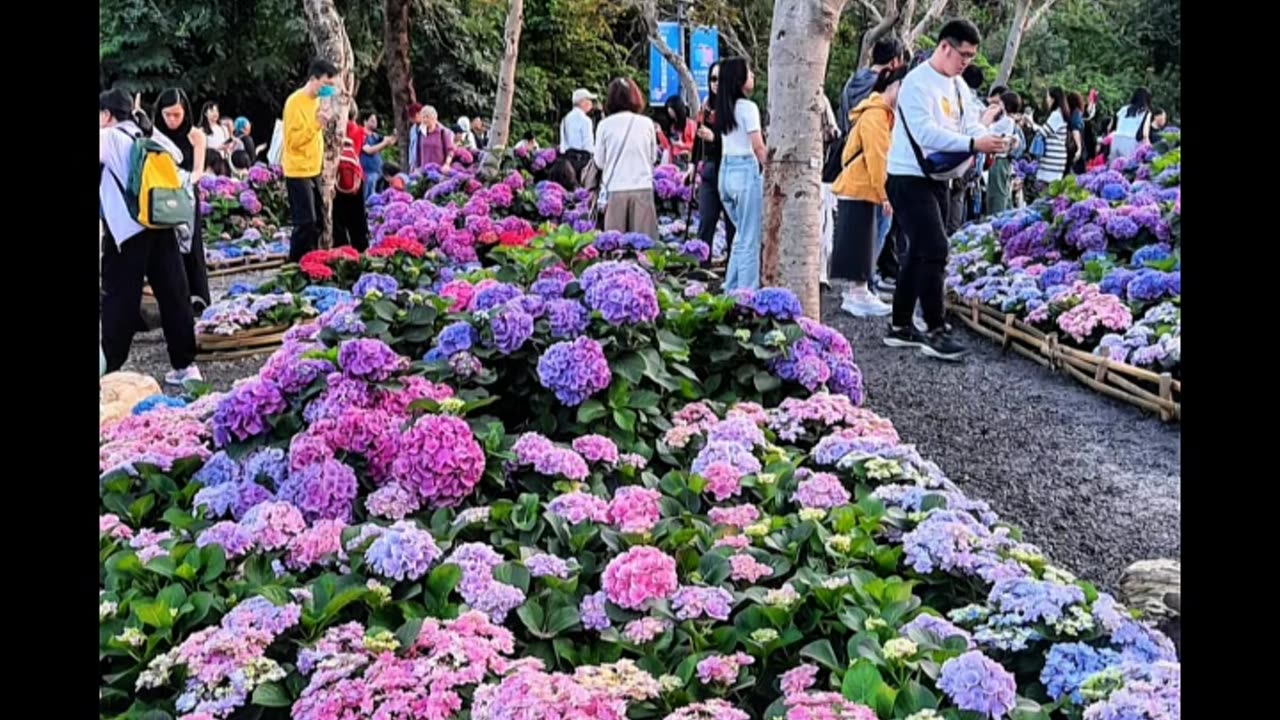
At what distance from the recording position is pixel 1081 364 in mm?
6543

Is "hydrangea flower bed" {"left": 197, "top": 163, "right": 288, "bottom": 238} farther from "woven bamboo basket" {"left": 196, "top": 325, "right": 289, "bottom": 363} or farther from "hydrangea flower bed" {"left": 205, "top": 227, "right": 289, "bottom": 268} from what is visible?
"woven bamboo basket" {"left": 196, "top": 325, "right": 289, "bottom": 363}

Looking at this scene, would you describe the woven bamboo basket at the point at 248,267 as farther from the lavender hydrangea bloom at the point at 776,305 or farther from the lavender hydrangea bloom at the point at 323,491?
the lavender hydrangea bloom at the point at 323,491

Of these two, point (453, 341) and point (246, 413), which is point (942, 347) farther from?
point (246, 413)

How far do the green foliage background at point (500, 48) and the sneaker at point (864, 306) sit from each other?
13.3m

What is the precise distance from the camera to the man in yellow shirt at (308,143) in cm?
907

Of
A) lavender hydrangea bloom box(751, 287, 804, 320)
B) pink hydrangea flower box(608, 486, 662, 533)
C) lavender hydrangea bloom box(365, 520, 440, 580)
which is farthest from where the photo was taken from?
lavender hydrangea bloom box(751, 287, 804, 320)

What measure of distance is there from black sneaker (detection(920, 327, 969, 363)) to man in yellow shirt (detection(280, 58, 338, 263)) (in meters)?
4.87

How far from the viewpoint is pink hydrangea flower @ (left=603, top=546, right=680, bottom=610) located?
2.57 m

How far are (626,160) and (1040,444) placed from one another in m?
3.94

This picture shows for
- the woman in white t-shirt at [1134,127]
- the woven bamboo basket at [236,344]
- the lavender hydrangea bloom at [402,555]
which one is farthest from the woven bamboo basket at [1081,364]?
the woman in white t-shirt at [1134,127]

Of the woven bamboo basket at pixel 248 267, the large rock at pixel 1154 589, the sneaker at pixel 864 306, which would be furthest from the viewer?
the woven bamboo basket at pixel 248 267

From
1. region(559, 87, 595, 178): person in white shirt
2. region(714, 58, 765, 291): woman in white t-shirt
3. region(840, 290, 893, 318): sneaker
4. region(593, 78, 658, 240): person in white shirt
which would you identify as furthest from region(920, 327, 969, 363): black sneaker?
region(559, 87, 595, 178): person in white shirt
